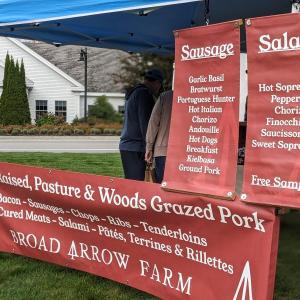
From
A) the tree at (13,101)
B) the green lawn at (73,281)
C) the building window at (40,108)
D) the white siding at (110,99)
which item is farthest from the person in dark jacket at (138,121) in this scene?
the white siding at (110,99)

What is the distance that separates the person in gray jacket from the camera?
480 cm

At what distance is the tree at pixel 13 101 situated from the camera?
26828mm

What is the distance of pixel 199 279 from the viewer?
3389 millimetres

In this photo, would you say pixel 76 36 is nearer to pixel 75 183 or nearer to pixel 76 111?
pixel 75 183

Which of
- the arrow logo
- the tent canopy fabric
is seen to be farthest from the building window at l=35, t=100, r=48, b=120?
the arrow logo

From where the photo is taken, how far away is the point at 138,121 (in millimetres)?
5277

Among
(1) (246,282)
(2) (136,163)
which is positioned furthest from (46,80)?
(1) (246,282)

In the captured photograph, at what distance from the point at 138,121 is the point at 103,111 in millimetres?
28827

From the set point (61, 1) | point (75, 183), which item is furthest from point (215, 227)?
point (61, 1)

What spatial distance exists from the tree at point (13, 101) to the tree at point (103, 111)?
18.0ft

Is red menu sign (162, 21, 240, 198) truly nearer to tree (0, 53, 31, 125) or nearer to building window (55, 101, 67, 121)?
tree (0, 53, 31, 125)

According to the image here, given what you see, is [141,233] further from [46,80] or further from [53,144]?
[46,80]

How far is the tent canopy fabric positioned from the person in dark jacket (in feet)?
2.28

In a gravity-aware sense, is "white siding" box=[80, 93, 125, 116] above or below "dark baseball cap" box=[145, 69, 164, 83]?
below
